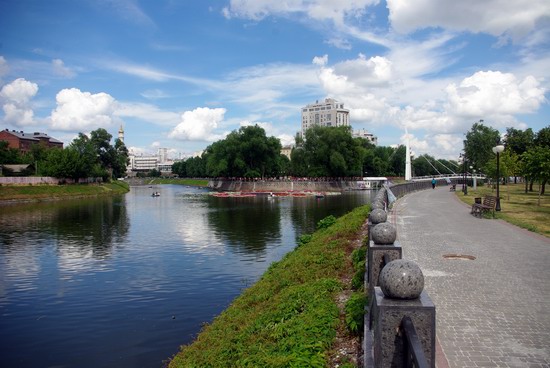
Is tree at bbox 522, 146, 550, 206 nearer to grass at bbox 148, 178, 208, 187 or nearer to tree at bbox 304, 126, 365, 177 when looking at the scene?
tree at bbox 304, 126, 365, 177

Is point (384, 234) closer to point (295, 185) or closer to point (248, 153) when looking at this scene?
point (295, 185)

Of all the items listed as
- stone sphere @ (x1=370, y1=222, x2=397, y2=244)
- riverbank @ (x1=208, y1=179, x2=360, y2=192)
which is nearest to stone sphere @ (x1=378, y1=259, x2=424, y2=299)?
stone sphere @ (x1=370, y1=222, x2=397, y2=244)

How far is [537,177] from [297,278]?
2566 centimetres

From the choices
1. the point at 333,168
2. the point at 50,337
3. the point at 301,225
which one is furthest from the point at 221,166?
the point at 50,337

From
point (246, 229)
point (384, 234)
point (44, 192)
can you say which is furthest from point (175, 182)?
point (384, 234)

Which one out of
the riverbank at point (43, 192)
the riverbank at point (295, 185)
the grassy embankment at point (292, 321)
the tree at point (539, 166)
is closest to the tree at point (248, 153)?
the riverbank at point (295, 185)

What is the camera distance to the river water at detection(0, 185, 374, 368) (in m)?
11.9

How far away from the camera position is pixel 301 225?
3525 centimetres

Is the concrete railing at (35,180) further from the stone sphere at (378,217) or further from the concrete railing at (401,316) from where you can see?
the concrete railing at (401,316)

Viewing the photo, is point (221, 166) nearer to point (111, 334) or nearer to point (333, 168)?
point (333, 168)

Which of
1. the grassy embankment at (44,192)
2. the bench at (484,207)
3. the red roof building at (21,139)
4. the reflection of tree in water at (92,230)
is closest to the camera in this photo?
the bench at (484,207)

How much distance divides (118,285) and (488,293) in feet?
45.2

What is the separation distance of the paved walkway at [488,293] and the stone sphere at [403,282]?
205 centimetres

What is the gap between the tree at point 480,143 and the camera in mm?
102375
